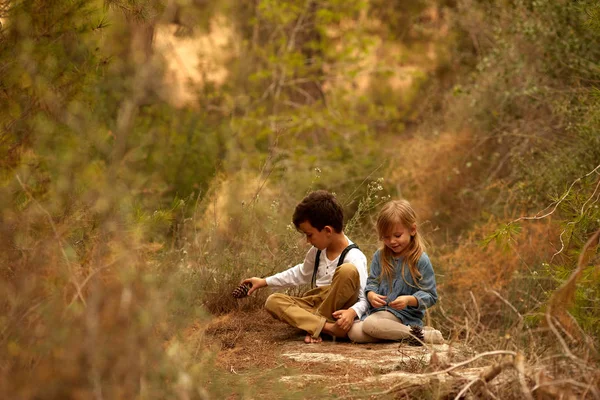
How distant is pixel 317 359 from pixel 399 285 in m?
0.78

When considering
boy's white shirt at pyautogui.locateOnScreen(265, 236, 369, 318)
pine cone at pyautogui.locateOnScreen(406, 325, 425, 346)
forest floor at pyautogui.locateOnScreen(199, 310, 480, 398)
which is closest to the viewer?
forest floor at pyautogui.locateOnScreen(199, 310, 480, 398)

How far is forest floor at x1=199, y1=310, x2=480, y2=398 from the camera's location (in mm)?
3676

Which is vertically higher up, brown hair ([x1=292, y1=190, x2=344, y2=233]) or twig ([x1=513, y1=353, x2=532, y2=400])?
brown hair ([x1=292, y1=190, x2=344, y2=233])

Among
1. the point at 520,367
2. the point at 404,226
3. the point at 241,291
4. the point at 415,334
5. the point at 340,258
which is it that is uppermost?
the point at 404,226

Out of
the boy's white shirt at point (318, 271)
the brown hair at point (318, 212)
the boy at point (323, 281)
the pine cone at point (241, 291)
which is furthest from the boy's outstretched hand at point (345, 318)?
the pine cone at point (241, 291)

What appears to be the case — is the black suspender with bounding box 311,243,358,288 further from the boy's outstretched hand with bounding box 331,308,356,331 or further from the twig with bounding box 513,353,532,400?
the twig with bounding box 513,353,532,400

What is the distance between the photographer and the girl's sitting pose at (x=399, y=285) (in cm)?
484

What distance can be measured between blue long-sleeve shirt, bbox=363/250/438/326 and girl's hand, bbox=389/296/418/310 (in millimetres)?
37

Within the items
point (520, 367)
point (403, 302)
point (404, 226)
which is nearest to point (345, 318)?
point (403, 302)

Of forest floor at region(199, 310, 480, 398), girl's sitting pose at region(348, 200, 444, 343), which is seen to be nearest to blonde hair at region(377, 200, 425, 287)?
girl's sitting pose at region(348, 200, 444, 343)

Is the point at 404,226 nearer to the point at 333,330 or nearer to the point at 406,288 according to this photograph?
the point at 406,288

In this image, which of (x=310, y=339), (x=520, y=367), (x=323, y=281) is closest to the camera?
(x=520, y=367)

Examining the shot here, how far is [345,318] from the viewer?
16.0 ft

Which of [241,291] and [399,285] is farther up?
[399,285]
